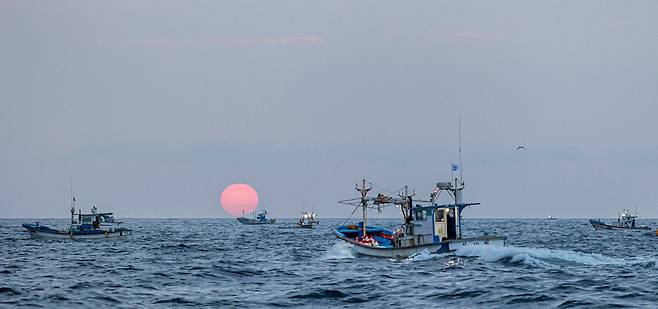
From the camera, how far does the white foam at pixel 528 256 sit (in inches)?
2179

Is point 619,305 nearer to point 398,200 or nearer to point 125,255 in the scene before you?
point 398,200

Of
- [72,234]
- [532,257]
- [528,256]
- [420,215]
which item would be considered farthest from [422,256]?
[72,234]

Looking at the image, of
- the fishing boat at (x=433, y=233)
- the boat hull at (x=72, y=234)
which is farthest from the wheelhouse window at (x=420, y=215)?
the boat hull at (x=72, y=234)

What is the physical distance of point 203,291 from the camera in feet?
137

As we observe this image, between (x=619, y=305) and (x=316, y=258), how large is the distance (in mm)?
38126

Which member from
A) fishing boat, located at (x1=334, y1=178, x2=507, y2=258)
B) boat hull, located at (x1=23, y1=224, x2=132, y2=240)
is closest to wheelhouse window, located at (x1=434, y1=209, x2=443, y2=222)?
fishing boat, located at (x1=334, y1=178, x2=507, y2=258)

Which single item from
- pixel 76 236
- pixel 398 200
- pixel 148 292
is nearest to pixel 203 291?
pixel 148 292

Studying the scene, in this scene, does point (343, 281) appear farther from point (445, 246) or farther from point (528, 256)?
point (528, 256)

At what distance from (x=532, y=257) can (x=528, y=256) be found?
53 centimetres

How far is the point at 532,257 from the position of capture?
188ft

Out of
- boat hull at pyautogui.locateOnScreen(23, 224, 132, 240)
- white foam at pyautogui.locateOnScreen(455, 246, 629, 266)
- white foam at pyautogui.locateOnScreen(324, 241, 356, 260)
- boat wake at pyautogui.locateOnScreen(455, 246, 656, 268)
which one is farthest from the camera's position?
boat hull at pyautogui.locateOnScreen(23, 224, 132, 240)

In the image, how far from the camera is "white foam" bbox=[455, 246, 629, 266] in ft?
182

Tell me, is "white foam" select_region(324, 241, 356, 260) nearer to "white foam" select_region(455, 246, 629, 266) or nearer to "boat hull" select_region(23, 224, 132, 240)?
"white foam" select_region(455, 246, 629, 266)

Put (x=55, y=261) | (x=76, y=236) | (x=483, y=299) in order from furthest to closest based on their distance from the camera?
(x=76, y=236) → (x=55, y=261) → (x=483, y=299)
